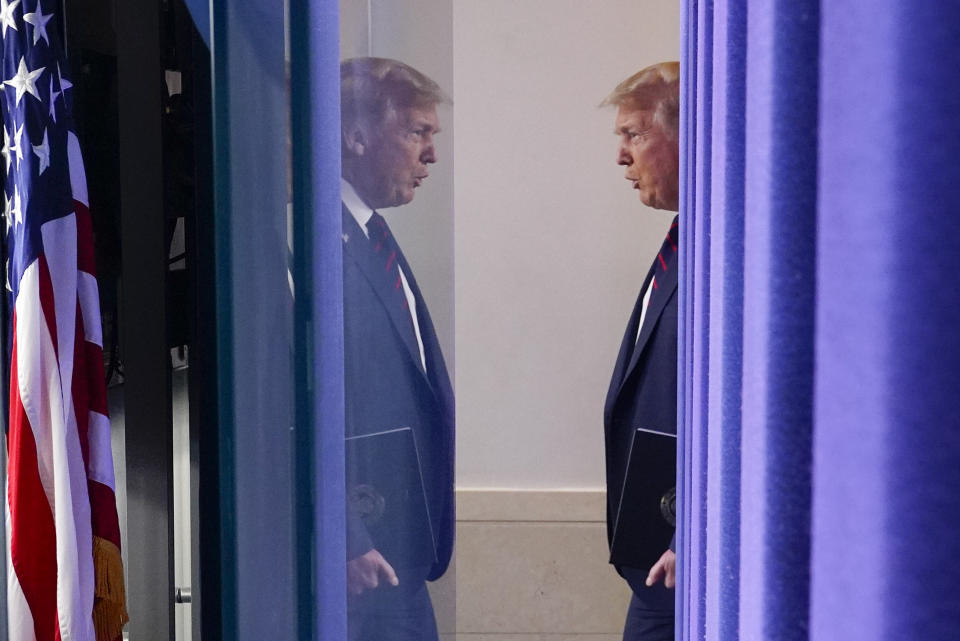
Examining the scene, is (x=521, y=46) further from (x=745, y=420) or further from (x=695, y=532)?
(x=745, y=420)

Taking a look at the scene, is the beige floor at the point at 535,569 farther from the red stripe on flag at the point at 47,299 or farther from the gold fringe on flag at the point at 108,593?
the red stripe on flag at the point at 47,299

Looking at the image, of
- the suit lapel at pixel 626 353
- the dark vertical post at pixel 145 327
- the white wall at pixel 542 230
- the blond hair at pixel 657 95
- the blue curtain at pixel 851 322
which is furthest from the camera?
the white wall at pixel 542 230

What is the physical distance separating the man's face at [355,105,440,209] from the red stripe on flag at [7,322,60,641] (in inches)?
23.3

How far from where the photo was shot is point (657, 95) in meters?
2.18

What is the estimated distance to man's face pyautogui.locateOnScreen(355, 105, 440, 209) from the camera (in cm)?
95

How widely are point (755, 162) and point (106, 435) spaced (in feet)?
3.74

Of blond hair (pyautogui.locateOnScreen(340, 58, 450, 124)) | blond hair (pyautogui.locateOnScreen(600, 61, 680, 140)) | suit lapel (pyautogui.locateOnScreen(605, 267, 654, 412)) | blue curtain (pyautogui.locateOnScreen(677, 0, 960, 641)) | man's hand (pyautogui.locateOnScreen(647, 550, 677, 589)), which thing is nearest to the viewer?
blue curtain (pyautogui.locateOnScreen(677, 0, 960, 641))

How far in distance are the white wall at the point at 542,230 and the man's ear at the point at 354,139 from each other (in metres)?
2.08

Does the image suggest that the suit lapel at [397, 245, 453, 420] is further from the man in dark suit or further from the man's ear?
the man in dark suit

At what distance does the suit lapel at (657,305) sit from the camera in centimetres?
190

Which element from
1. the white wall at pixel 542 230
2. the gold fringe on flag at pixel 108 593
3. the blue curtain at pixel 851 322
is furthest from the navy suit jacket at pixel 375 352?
the white wall at pixel 542 230

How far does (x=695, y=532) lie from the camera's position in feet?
2.05

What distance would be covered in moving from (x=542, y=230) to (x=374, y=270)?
215 cm

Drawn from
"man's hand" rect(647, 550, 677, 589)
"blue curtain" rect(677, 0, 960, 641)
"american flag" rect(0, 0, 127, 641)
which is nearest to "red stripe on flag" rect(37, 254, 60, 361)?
"american flag" rect(0, 0, 127, 641)
